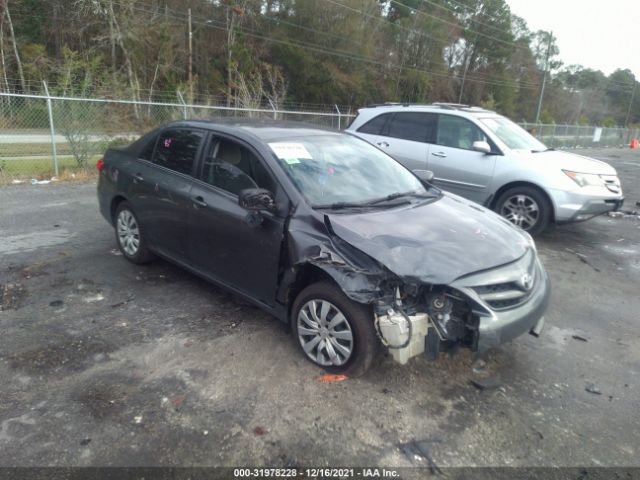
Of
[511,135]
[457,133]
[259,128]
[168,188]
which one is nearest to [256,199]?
[259,128]

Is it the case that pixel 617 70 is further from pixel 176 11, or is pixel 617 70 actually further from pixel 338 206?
pixel 338 206

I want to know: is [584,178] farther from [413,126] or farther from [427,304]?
[427,304]

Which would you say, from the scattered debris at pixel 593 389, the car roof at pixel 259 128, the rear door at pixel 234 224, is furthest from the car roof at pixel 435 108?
the scattered debris at pixel 593 389

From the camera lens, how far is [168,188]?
4156 millimetres

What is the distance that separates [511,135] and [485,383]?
4961 millimetres

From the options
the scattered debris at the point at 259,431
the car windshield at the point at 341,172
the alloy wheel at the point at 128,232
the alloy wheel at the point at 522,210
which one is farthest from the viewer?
the alloy wheel at the point at 522,210

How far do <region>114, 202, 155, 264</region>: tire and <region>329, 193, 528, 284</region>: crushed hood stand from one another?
2435mm

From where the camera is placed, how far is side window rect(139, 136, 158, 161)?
4578 mm

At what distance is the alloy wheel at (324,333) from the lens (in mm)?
3016

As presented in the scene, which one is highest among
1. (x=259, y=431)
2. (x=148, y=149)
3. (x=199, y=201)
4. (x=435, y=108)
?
(x=435, y=108)

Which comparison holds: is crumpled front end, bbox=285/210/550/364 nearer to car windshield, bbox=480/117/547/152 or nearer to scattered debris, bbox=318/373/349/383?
scattered debris, bbox=318/373/349/383

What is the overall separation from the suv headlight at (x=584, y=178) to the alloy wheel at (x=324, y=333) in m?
4.80

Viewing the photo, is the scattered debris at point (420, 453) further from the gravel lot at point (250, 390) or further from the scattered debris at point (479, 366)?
the scattered debris at point (479, 366)

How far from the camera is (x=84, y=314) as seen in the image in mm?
3846
